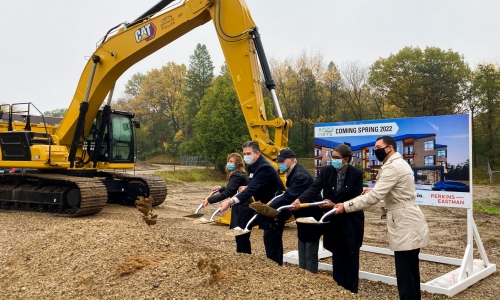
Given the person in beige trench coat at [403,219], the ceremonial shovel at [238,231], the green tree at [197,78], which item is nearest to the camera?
the person in beige trench coat at [403,219]

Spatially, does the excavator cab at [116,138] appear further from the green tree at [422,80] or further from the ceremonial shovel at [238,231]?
the green tree at [422,80]

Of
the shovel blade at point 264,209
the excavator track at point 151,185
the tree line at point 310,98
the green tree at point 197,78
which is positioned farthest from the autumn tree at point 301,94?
the shovel blade at point 264,209

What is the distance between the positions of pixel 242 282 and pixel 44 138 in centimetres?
971

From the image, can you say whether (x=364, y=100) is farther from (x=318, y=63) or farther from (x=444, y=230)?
(x=444, y=230)

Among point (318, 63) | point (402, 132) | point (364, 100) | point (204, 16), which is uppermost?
point (318, 63)

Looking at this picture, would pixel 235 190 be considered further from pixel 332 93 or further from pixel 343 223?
pixel 332 93

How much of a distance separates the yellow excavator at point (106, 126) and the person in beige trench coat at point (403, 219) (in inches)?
200

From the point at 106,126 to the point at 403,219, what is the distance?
999 cm

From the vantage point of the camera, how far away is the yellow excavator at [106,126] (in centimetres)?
987

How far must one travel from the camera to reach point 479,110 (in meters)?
35.9

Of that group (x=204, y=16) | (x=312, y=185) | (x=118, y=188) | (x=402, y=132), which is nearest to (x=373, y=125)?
(x=402, y=132)

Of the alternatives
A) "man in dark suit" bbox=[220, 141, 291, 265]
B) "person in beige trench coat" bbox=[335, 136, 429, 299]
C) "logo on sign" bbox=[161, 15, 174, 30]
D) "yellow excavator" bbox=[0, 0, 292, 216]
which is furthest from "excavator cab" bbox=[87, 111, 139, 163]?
"person in beige trench coat" bbox=[335, 136, 429, 299]

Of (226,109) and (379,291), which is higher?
(226,109)

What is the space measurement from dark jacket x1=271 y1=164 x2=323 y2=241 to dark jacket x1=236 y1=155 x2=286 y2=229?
193 mm
